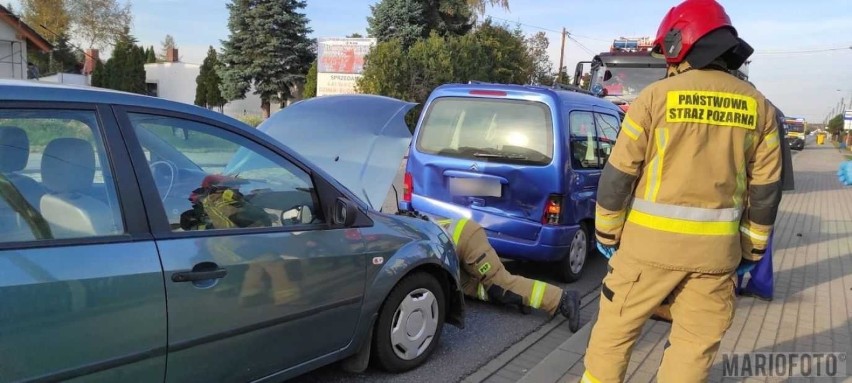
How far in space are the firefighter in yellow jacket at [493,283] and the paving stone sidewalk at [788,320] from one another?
0.27 meters

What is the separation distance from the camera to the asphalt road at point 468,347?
3547mm

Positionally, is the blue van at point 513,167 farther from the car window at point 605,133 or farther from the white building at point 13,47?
the white building at point 13,47

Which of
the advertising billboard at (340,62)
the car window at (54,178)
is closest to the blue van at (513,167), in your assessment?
the car window at (54,178)

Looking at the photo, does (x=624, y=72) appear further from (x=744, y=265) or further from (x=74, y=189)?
(x=74, y=189)

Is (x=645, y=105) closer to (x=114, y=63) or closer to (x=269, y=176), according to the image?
(x=269, y=176)

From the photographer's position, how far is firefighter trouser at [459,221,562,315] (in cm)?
433

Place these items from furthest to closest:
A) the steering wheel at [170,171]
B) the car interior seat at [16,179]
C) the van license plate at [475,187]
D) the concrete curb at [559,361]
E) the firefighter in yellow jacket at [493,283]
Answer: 1. the van license plate at [475,187]
2. the firefighter in yellow jacket at [493,283]
3. the concrete curb at [559,361]
4. the steering wheel at [170,171]
5. the car interior seat at [16,179]

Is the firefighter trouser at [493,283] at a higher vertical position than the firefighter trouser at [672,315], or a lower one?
lower

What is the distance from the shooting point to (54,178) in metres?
2.25

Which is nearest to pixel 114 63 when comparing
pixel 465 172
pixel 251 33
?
pixel 251 33

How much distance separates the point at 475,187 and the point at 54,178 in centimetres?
356

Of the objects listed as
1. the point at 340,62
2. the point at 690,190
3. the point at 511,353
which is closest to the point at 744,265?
the point at 690,190

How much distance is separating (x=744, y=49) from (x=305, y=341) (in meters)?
2.39

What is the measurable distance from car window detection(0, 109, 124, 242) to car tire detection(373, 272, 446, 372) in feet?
5.12
